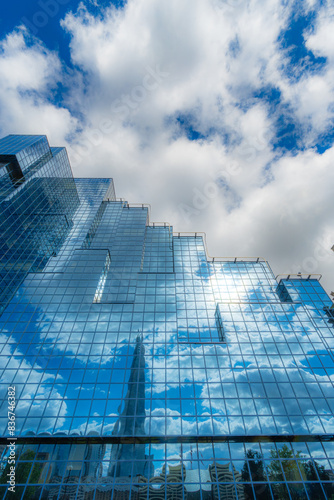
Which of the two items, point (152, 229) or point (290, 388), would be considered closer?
point (290, 388)

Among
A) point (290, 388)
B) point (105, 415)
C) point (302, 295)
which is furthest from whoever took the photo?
point (302, 295)

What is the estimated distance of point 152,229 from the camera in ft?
242

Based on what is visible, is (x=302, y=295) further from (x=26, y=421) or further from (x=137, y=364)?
(x=26, y=421)

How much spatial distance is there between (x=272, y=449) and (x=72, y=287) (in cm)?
4092

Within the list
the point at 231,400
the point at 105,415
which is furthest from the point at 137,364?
the point at 231,400

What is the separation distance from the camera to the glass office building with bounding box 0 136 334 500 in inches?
1131

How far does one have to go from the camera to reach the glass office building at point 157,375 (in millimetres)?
28734

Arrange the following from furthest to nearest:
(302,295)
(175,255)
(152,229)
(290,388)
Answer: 1. (152,229)
2. (175,255)
3. (302,295)
4. (290,388)

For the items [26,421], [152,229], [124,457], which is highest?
[152,229]

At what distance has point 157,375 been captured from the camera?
36.8 meters

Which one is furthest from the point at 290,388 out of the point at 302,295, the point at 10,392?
the point at 10,392

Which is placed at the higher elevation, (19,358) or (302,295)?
(302,295)

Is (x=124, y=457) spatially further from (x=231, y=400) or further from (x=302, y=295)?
(x=302, y=295)

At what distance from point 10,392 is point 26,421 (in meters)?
4.78
